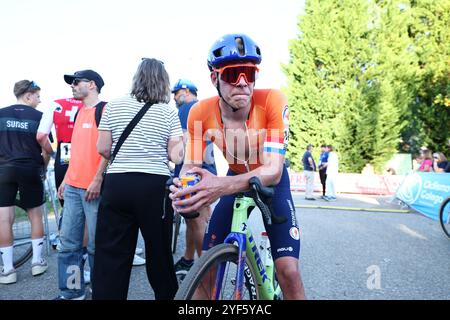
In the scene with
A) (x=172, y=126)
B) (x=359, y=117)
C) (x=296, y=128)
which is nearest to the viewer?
(x=172, y=126)

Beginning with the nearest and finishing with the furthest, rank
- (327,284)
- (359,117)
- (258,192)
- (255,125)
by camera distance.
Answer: (258,192) → (255,125) → (327,284) → (359,117)

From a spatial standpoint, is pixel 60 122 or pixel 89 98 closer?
pixel 89 98

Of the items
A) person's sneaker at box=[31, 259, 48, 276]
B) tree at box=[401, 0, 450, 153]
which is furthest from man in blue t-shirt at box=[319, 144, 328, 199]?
tree at box=[401, 0, 450, 153]

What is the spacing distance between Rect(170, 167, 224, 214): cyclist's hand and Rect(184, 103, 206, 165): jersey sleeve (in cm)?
52

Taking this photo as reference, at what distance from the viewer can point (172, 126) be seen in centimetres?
285

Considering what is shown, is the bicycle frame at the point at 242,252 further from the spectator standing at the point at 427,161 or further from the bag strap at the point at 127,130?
the spectator standing at the point at 427,161

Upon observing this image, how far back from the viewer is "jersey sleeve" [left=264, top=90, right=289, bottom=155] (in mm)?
2035

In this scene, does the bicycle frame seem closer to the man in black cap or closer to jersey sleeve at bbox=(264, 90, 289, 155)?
jersey sleeve at bbox=(264, 90, 289, 155)

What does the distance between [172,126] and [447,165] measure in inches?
386

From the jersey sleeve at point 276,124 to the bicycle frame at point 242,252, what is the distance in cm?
35
